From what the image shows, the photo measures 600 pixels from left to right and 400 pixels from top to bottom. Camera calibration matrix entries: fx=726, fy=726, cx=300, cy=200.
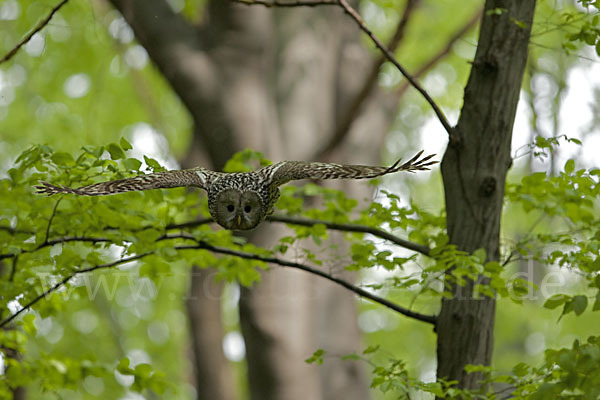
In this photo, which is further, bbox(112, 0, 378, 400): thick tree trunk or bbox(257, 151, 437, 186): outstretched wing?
bbox(112, 0, 378, 400): thick tree trunk

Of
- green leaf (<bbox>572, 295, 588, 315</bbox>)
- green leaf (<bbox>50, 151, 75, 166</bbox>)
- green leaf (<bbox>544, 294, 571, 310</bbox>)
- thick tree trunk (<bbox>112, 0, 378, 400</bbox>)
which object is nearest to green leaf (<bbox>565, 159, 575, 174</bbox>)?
green leaf (<bbox>544, 294, 571, 310</bbox>)

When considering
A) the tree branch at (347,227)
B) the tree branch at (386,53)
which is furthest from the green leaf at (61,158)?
the tree branch at (386,53)

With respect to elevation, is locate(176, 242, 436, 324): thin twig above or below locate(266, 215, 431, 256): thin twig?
below

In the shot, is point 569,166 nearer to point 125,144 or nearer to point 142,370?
point 125,144

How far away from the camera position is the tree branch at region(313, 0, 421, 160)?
649 centimetres

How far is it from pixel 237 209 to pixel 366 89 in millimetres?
3208

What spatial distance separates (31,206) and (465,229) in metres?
2.83

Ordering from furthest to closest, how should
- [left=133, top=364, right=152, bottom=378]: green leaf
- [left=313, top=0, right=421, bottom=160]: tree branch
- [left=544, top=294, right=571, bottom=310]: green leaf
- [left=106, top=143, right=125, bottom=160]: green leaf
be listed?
[left=313, top=0, right=421, bottom=160]: tree branch, [left=133, top=364, right=152, bottom=378]: green leaf, [left=106, top=143, right=125, bottom=160]: green leaf, [left=544, top=294, right=571, bottom=310]: green leaf

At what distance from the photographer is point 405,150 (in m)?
14.7

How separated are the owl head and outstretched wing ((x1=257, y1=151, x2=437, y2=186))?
0.19 m

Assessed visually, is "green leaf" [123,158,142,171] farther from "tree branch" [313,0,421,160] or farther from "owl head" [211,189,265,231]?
"tree branch" [313,0,421,160]

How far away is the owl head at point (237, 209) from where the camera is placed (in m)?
4.62

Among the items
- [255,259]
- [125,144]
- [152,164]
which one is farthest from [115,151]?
[255,259]

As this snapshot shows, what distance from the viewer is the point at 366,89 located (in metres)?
7.41
